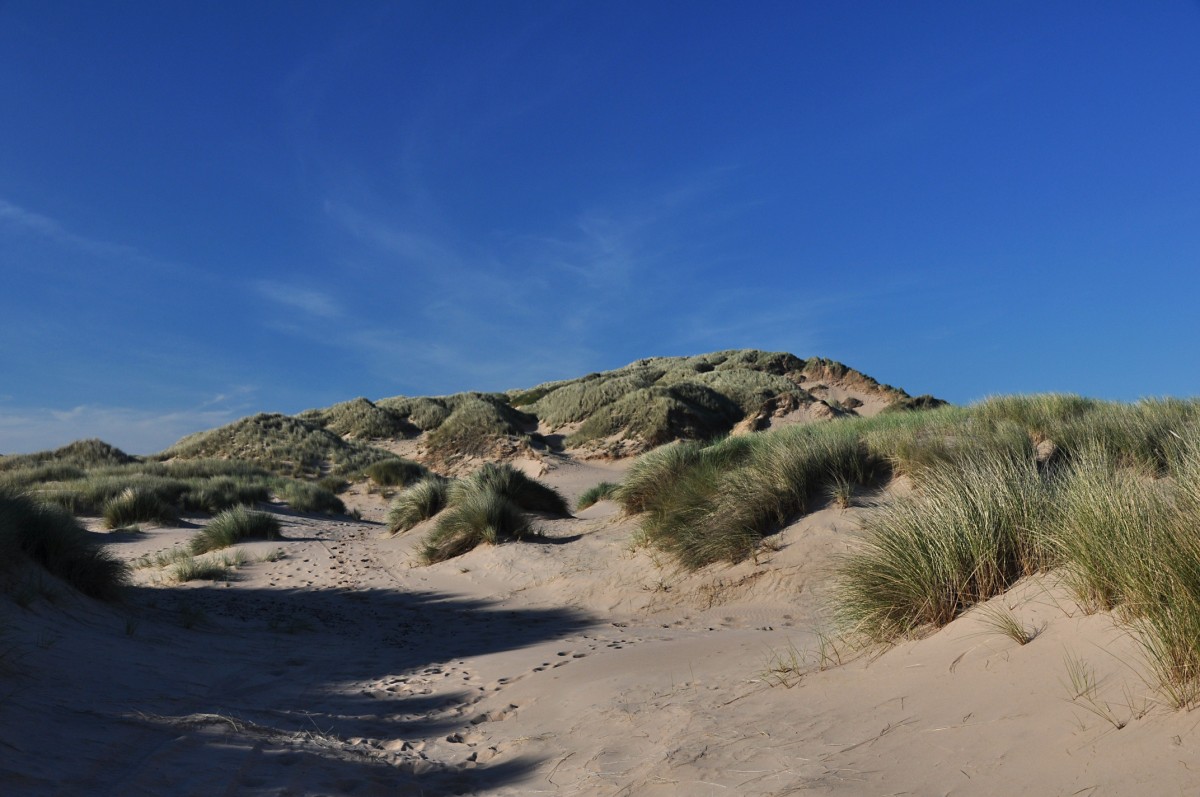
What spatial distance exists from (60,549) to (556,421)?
93.3ft

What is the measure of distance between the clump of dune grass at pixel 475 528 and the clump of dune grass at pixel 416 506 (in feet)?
8.30

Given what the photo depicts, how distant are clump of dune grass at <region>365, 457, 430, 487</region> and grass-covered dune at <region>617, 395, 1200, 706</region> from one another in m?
17.0

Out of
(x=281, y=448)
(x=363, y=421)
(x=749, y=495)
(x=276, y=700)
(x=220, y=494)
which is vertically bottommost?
(x=276, y=700)

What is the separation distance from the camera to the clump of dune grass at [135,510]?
16406 mm

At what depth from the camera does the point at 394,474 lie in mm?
27391

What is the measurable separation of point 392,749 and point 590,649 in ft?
8.84

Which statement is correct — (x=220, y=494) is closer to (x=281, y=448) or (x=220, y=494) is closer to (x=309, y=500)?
(x=309, y=500)

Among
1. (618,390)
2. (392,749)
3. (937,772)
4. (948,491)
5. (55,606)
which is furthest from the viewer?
(618,390)

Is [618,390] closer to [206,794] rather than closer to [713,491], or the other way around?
[713,491]

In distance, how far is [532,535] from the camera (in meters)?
12.6

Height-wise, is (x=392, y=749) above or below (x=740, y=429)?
below

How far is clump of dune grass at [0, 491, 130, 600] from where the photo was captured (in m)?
7.66

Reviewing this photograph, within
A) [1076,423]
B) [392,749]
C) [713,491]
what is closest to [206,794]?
[392,749]

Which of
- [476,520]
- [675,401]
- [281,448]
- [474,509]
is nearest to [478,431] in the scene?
[281,448]
